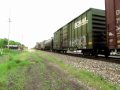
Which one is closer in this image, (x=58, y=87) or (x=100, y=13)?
(x=58, y=87)

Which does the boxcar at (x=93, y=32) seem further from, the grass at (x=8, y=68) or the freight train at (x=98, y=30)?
the grass at (x=8, y=68)

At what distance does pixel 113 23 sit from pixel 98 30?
4222mm

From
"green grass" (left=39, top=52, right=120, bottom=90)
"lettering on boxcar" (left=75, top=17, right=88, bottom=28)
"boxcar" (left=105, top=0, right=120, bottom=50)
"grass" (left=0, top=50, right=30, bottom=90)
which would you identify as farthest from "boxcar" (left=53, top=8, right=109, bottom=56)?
"green grass" (left=39, top=52, right=120, bottom=90)

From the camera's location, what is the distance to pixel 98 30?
18.2m

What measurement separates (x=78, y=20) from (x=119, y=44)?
10.1 m

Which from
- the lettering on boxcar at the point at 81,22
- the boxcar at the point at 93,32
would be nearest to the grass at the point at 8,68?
the boxcar at the point at 93,32

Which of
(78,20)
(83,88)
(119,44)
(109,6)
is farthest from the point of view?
(78,20)

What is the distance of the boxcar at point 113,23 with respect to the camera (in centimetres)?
1349

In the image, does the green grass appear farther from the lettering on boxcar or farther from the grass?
the lettering on boxcar

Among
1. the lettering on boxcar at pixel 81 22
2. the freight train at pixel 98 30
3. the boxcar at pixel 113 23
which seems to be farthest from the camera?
the lettering on boxcar at pixel 81 22

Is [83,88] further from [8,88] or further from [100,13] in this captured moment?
[100,13]

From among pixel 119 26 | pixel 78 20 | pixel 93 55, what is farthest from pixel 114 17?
pixel 78 20

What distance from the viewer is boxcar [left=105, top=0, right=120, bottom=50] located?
531 inches

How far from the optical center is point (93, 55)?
1975 cm
